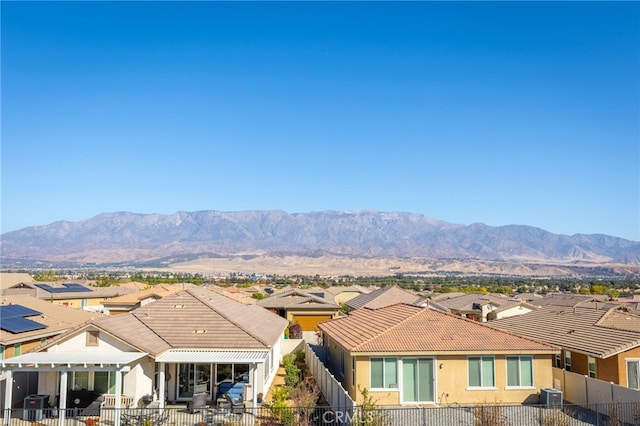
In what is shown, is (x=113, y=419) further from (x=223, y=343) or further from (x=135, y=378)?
(x=223, y=343)

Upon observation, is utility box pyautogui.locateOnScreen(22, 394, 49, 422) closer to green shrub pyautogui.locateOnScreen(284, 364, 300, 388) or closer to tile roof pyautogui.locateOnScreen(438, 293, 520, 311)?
green shrub pyautogui.locateOnScreen(284, 364, 300, 388)

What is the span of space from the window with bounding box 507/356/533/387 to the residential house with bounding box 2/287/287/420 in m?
10.2

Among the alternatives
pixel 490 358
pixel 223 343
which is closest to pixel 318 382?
pixel 223 343

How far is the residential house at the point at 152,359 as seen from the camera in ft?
69.6

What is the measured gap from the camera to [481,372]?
23.5 meters

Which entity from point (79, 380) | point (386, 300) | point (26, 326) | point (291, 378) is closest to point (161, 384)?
point (79, 380)

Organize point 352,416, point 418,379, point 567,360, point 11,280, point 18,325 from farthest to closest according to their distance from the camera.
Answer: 1. point 11,280
2. point 18,325
3. point 567,360
4. point 418,379
5. point 352,416

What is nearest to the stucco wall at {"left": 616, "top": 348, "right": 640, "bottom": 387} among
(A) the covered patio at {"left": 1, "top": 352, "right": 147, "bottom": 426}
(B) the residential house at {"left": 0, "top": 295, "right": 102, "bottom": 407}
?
(A) the covered patio at {"left": 1, "top": 352, "right": 147, "bottom": 426}

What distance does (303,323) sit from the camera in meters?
57.5

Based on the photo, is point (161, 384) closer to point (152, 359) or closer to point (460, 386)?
point (152, 359)

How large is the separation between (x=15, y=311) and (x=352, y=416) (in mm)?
22225

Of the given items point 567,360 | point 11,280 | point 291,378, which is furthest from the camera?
point 11,280

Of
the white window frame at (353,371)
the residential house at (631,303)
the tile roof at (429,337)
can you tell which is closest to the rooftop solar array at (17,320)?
the tile roof at (429,337)

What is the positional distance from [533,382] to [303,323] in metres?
35.6
